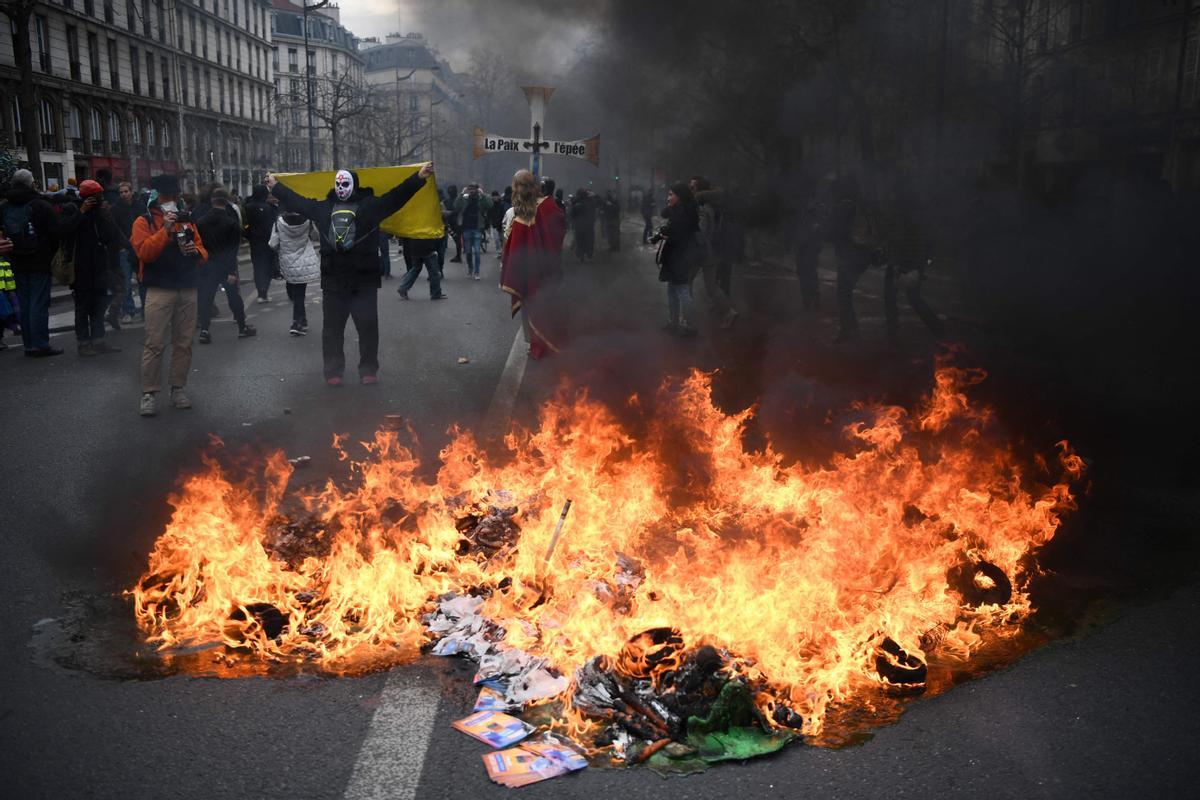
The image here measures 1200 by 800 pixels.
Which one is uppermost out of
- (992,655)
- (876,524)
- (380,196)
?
(380,196)

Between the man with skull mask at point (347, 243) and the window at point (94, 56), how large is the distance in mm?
40043

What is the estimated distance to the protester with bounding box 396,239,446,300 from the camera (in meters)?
12.2

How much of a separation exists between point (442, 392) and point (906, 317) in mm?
5503

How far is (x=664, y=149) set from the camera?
8.48 meters

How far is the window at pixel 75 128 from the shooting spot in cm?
3891

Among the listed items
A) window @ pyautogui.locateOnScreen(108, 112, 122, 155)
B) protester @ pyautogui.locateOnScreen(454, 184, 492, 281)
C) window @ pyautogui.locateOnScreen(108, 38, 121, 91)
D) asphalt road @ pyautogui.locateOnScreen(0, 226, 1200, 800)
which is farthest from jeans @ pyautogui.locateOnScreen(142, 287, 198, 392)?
window @ pyautogui.locateOnScreen(108, 38, 121, 91)

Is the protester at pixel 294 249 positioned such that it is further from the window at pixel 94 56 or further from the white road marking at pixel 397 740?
the window at pixel 94 56

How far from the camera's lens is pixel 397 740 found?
284 cm

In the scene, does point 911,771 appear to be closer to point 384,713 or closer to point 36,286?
point 384,713

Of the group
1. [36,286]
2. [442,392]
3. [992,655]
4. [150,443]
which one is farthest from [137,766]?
[36,286]

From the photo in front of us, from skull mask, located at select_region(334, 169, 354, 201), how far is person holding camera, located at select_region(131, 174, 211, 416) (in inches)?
43.7

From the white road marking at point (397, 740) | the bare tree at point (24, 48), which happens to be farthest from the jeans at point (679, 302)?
the bare tree at point (24, 48)

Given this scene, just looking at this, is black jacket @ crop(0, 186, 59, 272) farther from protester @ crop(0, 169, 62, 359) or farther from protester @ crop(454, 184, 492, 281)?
protester @ crop(454, 184, 492, 281)

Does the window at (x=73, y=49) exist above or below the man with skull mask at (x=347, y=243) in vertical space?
above
